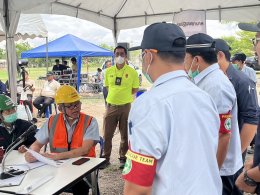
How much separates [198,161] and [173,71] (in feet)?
1.14

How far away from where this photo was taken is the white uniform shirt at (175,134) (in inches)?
43.6

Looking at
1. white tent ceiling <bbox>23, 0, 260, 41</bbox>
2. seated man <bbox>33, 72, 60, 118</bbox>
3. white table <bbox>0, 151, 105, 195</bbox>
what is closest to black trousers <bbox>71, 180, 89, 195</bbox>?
white table <bbox>0, 151, 105, 195</bbox>

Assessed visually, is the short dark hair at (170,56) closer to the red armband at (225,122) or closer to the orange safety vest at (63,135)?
the red armband at (225,122)

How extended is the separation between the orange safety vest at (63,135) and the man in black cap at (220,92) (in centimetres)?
138

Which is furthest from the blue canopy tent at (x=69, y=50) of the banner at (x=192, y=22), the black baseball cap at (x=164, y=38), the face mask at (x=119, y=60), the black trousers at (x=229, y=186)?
the black baseball cap at (x=164, y=38)

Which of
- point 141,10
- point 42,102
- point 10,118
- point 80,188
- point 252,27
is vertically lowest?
point 80,188

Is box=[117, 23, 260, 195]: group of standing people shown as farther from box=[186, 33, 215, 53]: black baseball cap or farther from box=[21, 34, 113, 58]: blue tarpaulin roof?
box=[21, 34, 113, 58]: blue tarpaulin roof

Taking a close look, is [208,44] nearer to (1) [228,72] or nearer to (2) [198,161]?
(1) [228,72]

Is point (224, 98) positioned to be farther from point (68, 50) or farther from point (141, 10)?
point (68, 50)

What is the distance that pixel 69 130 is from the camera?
307 cm

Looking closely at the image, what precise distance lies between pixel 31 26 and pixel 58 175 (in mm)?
6920

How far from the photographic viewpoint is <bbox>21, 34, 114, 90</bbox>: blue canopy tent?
15372 mm

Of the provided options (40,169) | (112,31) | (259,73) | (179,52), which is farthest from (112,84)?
(259,73)

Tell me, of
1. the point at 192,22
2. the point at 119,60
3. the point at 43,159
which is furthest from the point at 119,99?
the point at 43,159
